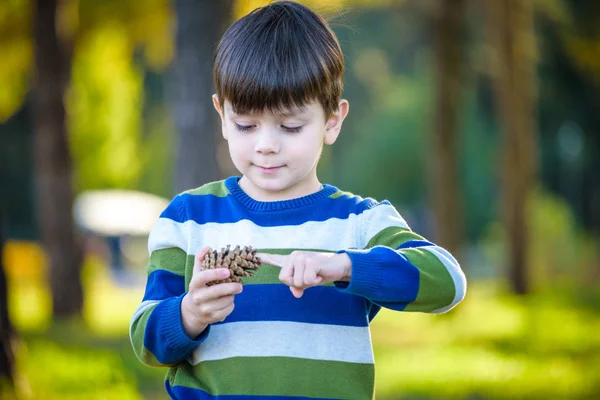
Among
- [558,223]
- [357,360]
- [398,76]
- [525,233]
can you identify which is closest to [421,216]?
[398,76]

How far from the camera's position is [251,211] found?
234cm

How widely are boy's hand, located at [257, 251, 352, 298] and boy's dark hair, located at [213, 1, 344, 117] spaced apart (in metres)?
0.39

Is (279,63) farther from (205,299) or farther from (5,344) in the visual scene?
(5,344)

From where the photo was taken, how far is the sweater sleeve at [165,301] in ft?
7.25

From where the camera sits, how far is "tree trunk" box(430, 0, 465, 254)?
1219 cm

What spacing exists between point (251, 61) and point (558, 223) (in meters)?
18.0

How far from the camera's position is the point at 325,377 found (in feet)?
7.31

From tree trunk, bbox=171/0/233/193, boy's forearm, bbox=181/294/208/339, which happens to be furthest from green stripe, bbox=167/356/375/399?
tree trunk, bbox=171/0/233/193

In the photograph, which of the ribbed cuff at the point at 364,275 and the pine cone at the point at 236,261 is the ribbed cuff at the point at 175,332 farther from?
the ribbed cuff at the point at 364,275

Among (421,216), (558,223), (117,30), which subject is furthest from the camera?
(421,216)

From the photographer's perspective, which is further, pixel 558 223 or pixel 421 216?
pixel 421 216

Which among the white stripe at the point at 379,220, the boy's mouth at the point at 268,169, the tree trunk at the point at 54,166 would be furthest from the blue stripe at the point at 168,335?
the tree trunk at the point at 54,166

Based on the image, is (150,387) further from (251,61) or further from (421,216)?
(421,216)

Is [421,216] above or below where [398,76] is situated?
below
